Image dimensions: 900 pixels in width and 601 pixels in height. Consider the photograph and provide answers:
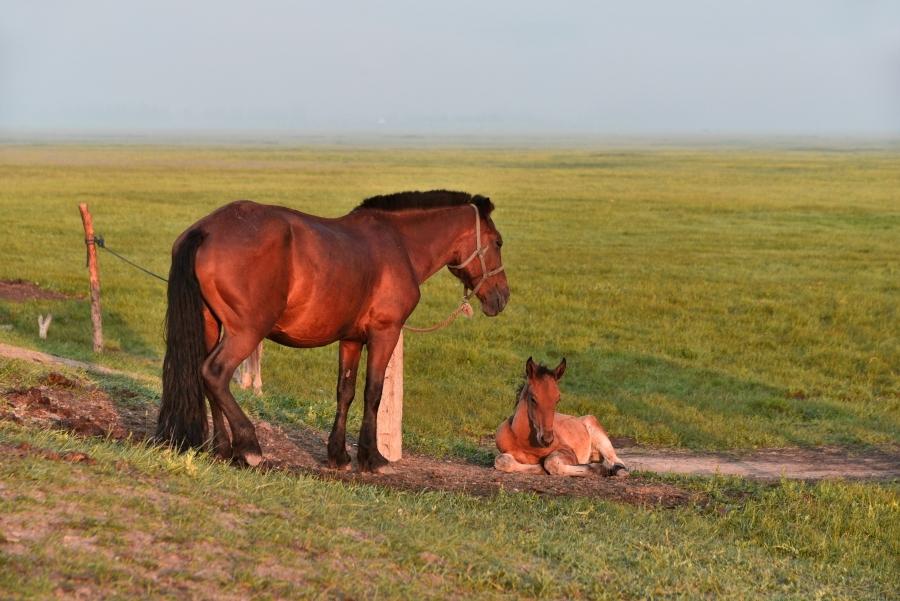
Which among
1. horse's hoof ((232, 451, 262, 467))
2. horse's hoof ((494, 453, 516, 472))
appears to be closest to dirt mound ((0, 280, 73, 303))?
horse's hoof ((494, 453, 516, 472))

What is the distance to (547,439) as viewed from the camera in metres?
9.49

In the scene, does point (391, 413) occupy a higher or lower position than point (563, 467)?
higher

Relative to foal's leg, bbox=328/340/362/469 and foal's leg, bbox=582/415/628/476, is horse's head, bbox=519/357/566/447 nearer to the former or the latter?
foal's leg, bbox=582/415/628/476

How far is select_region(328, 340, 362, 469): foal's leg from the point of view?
357 inches

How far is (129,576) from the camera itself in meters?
4.83

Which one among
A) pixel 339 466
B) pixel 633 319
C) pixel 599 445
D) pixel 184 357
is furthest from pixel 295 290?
pixel 633 319

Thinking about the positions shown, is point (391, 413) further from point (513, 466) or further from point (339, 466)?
point (513, 466)

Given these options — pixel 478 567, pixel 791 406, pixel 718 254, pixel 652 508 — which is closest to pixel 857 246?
pixel 718 254

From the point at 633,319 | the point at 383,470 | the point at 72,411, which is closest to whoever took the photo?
the point at 383,470

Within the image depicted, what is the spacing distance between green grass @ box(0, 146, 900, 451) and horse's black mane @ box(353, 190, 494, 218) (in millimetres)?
2534

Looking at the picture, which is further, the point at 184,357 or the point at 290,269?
the point at 290,269

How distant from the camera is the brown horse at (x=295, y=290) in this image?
773 centimetres

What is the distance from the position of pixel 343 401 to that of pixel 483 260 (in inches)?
67.4

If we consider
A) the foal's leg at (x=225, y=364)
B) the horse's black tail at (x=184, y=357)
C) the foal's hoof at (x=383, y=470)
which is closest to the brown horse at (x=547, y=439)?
the foal's hoof at (x=383, y=470)
